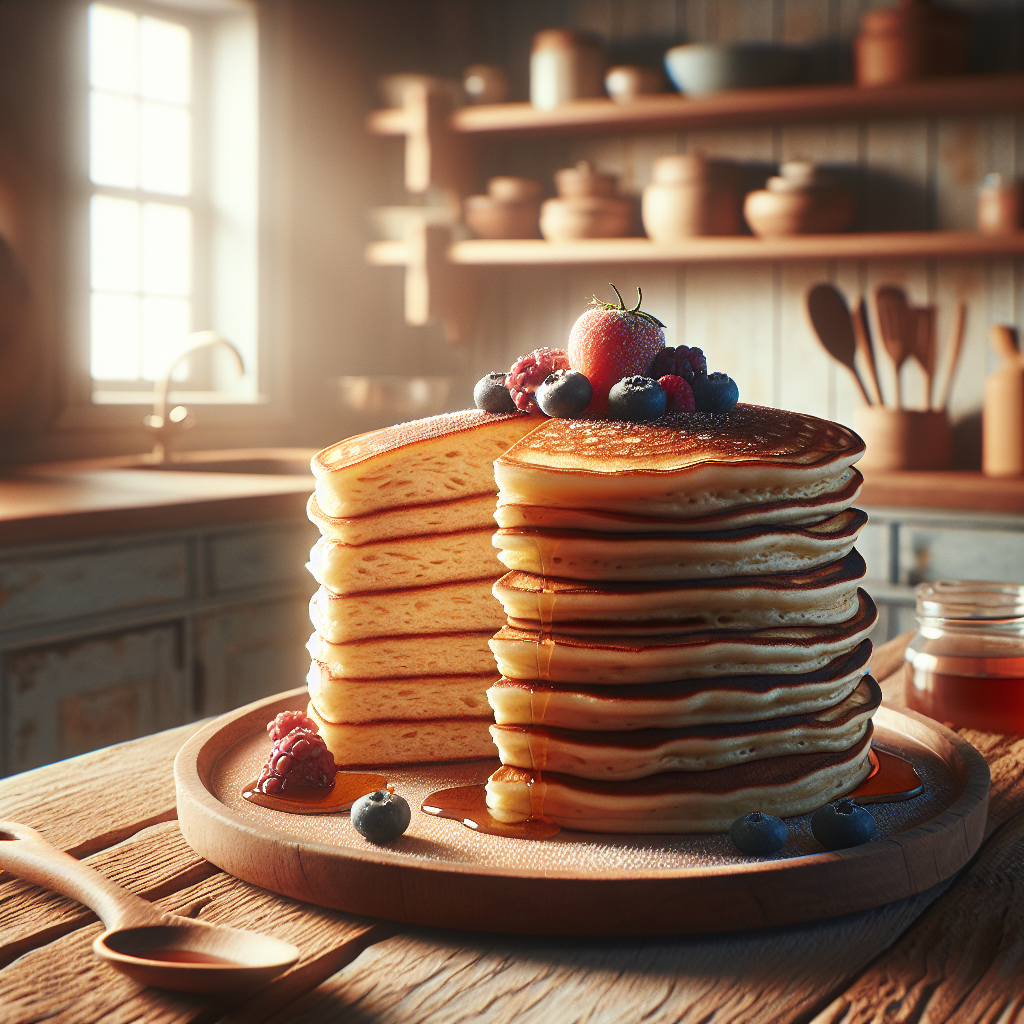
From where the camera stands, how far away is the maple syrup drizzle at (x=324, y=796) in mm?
937

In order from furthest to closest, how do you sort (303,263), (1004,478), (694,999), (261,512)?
(303,263)
(1004,478)
(261,512)
(694,999)

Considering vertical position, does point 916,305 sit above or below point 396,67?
below

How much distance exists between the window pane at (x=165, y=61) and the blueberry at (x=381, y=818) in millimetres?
3644

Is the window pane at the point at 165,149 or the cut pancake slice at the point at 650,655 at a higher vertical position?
the window pane at the point at 165,149

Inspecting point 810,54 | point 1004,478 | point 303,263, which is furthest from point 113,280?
point 1004,478

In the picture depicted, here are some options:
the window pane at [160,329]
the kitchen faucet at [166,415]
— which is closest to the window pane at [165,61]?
the window pane at [160,329]

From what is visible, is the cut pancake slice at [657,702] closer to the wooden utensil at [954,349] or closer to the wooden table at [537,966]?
the wooden table at [537,966]

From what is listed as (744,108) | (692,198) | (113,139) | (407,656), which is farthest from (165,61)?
(407,656)

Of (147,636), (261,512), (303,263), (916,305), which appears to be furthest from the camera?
(303,263)

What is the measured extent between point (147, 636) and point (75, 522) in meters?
0.35

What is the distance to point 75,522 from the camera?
233 cm

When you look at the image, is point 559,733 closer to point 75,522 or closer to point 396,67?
point 75,522

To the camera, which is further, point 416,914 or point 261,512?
point 261,512

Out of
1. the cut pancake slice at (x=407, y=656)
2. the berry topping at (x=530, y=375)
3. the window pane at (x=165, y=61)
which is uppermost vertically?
the window pane at (x=165, y=61)
